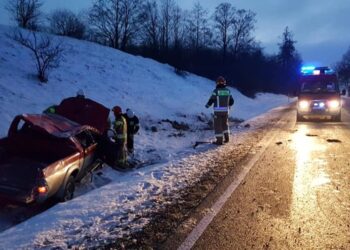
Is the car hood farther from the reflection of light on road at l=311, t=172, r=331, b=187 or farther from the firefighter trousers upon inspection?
the reflection of light on road at l=311, t=172, r=331, b=187

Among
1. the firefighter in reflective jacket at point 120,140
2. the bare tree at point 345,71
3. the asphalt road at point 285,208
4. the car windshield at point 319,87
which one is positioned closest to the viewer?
the asphalt road at point 285,208

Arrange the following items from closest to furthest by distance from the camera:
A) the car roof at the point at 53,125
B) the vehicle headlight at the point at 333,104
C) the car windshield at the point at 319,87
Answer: the car roof at the point at 53,125
the vehicle headlight at the point at 333,104
the car windshield at the point at 319,87

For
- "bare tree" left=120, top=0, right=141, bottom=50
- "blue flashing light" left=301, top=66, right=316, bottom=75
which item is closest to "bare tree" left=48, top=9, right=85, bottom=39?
"bare tree" left=120, top=0, right=141, bottom=50

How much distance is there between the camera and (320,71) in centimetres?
2348

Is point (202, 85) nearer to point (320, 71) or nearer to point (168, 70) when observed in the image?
point (168, 70)

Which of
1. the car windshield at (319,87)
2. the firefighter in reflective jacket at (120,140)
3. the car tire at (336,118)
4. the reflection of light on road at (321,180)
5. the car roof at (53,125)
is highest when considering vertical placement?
the car windshield at (319,87)

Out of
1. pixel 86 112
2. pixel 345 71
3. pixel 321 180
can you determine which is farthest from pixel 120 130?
pixel 345 71

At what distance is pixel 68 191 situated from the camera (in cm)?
805

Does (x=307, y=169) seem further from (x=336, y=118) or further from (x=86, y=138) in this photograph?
(x=336, y=118)

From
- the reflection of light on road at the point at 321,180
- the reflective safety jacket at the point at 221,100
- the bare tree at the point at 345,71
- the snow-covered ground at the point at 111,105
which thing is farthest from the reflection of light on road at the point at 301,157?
the bare tree at the point at 345,71

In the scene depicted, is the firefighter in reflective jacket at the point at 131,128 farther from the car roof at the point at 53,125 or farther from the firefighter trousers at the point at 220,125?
the car roof at the point at 53,125

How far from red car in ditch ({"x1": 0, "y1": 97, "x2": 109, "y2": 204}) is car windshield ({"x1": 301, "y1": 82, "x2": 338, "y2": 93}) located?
15.4 meters

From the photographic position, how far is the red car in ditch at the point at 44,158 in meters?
7.07

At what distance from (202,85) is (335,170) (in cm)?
3440
